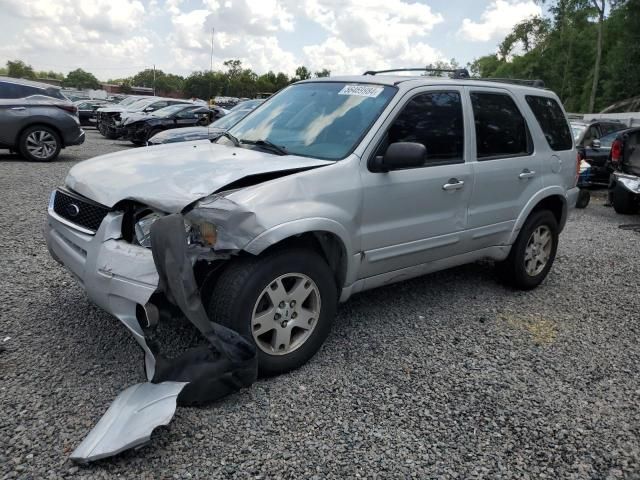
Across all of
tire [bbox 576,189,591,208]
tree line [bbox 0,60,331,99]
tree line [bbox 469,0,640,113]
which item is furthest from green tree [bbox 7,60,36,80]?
tire [bbox 576,189,591,208]

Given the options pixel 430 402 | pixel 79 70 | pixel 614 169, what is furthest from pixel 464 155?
pixel 79 70

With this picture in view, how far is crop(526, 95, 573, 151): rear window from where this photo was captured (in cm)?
507

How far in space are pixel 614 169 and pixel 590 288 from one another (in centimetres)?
536

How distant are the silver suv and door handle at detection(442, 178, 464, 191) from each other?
15 mm

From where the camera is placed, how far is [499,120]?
15.3ft

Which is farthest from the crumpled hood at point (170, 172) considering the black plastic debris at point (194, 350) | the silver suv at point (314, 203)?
the black plastic debris at point (194, 350)

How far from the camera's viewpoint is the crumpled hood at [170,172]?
304 cm

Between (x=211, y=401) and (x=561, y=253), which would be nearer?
(x=211, y=401)

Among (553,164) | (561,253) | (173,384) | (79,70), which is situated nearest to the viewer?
(173,384)

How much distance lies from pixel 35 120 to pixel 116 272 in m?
9.87

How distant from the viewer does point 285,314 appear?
327cm

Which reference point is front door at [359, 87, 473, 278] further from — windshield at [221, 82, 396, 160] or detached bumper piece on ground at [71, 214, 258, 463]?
detached bumper piece on ground at [71, 214, 258, 463]

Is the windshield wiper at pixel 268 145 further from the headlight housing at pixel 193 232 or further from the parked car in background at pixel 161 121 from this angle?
the parked car in background at pixel 161 121

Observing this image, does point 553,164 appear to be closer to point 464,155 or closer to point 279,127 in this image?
point 464,155
